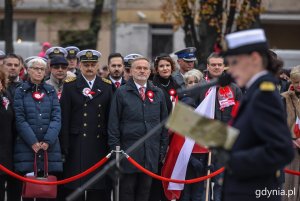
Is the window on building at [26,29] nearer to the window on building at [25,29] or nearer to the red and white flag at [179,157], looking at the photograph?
the window on building at [25,29]

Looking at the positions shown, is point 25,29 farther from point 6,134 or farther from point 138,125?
point 138,125

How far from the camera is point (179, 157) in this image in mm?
11344

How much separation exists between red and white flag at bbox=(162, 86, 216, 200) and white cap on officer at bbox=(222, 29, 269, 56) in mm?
5160

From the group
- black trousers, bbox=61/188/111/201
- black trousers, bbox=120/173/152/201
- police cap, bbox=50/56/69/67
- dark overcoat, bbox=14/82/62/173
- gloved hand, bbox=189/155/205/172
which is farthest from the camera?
police cap, bbox=50/56/69/67

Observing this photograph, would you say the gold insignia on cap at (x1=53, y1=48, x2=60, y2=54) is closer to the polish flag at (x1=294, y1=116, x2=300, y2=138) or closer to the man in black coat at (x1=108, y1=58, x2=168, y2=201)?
the man in black coat at (x1=108, y1=58, x2=168, y2=201)

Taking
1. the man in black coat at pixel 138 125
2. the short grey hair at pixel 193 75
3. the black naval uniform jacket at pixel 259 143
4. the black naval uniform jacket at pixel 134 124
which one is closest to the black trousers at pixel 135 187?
the man in black coat at pixel 138 125

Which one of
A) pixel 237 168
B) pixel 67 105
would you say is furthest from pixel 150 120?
pixel 237 168

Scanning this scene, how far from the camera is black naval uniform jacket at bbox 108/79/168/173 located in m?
10.8

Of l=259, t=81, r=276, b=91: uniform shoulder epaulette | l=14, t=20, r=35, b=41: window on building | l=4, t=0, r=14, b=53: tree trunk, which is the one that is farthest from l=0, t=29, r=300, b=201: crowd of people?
l=14, t=20, r=35, b=41: window on building

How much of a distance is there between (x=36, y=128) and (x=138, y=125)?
1.30 m

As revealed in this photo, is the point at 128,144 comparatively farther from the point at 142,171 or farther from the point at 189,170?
the point at 189,170

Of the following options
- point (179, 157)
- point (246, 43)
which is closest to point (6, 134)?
point (179, 157)

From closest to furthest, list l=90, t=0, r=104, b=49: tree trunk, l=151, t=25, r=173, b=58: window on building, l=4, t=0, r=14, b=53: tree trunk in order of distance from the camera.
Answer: l=4, t=0, r=14, b=53: tree trunk < l=90, t=0, r=104, b=49: tree trunk < l=151, t=25, r=173, b=58: window on building

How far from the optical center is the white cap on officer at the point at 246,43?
19.8 ft
